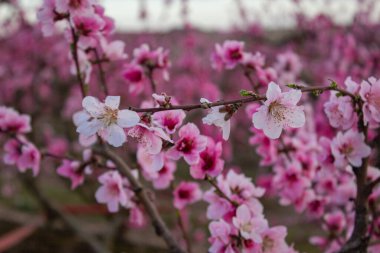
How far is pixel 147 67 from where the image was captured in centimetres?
178

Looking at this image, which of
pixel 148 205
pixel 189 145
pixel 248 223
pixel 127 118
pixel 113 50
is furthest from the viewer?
pixel 113 50

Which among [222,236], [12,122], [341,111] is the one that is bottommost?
[222,236]

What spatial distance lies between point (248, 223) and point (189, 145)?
0.30m

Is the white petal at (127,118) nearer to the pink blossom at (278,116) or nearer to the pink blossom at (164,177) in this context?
the pink blossom at (278,116)

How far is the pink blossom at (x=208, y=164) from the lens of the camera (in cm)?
135

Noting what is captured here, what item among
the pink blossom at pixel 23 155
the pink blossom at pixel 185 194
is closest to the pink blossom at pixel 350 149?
the pink blossom at pixel 185 194

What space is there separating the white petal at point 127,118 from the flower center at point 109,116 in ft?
0.10

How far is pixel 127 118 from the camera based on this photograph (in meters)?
0.98

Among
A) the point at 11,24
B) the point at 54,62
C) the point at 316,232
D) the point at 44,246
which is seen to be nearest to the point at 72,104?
the point at 54,62

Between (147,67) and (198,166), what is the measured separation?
0.58 m

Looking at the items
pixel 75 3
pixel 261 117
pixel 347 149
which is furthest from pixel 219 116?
pixel 75 3

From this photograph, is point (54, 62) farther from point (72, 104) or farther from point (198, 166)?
point (198, 166)

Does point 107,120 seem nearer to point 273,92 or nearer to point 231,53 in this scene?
point 273,92

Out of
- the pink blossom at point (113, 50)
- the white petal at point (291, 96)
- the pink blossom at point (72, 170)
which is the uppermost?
the pink blossom at point (113, 50)
